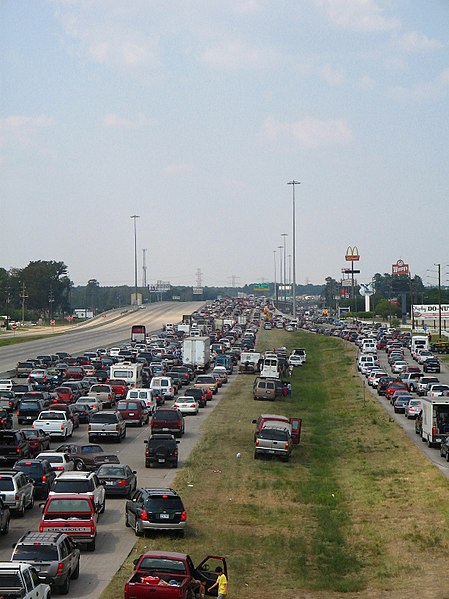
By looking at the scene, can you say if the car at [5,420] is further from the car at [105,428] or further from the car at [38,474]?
the car at [38,474]

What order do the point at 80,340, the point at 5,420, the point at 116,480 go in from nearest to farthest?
the point at 116,480, the point at 5,420, the point at 80,340

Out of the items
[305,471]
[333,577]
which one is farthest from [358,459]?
[333,577]

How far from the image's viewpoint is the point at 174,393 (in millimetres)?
69750

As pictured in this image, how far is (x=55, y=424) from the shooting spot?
149 feet

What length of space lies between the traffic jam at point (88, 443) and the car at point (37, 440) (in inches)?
1.8

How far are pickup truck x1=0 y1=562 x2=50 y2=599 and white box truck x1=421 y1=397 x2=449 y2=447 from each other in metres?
27.7

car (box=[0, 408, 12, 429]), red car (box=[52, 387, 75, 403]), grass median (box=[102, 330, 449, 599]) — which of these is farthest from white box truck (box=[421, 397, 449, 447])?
red car (box=[52, 387, 75, 403])

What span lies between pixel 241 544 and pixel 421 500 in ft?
26.8

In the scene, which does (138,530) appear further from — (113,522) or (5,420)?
(5,420)

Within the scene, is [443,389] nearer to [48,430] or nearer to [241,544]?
[48,430]

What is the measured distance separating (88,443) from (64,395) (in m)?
15.6

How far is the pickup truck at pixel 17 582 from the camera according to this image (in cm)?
1730

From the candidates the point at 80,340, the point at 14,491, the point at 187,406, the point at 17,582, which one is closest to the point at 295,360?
the point at 187,406

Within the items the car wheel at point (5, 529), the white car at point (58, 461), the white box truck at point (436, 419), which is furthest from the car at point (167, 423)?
the car wheel at point (5, 529)
